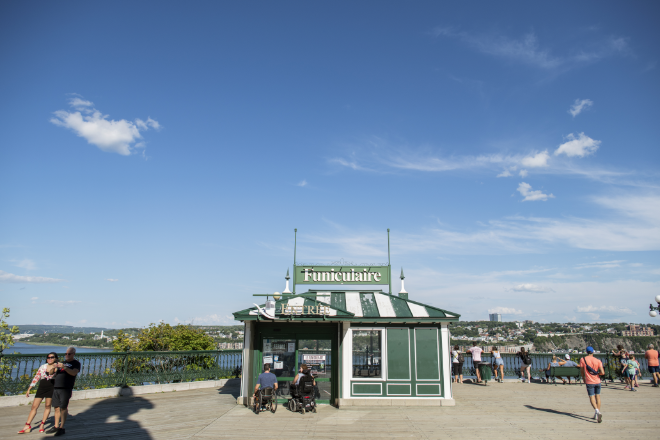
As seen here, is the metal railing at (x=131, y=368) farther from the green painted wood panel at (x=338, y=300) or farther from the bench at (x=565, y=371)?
the bench at (x=565, y=371)

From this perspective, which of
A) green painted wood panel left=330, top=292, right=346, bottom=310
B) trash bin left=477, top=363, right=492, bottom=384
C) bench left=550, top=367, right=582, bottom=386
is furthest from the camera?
trash bin left=477, top=363, right=492, bottom=384

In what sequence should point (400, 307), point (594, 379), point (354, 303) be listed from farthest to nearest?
point (354, 303), point (400, 307), point (594, 379)

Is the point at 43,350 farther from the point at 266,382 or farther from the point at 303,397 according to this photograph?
the point at 303,397

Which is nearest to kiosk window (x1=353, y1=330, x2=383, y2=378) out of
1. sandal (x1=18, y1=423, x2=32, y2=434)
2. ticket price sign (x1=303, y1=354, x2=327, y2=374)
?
ticket price sign (x1=303, y1=354, x2=327, y2=374)

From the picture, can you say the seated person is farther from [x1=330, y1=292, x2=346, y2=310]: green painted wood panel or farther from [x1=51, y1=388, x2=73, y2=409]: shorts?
[x1=51, y1=388, x2=73, y2=409]: shorts

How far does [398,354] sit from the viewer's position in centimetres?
1191

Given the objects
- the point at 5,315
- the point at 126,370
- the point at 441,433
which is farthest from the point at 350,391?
the point at 5,315

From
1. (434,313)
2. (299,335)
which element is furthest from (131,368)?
(434,313)

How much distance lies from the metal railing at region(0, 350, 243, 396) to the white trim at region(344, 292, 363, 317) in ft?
20.2

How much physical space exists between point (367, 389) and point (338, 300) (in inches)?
118

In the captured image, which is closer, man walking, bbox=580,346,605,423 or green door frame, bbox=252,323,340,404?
man walking, bbox=580,346,605,423

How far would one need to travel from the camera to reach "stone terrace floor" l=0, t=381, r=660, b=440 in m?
8.53

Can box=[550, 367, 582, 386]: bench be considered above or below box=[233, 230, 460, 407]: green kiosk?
below

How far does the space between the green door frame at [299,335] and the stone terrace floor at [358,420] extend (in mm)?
876
